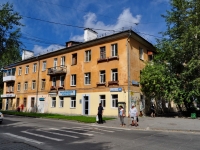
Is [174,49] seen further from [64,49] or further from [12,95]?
[12,95]

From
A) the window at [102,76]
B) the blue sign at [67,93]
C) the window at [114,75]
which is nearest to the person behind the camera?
the window at [114,75]

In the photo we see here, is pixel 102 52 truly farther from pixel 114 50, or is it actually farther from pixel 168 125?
pixel 168 125

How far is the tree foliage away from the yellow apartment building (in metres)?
3.23

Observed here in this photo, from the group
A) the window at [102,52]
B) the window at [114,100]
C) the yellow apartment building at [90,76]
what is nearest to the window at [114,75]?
the yellow apartment building at [90,76]

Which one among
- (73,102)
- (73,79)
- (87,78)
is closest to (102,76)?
(87,78)

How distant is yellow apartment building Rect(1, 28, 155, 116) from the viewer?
2298cm

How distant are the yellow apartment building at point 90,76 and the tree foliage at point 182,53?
323 cm

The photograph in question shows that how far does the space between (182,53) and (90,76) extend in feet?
38.3

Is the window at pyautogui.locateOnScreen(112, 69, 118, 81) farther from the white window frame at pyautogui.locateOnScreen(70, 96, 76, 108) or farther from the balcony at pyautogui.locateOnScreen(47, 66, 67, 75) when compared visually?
the balcony at pyautogui.locateOnScreen(47, 66, 67, 75)

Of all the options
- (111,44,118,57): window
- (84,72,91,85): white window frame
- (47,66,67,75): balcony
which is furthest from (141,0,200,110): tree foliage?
(47,66,67,75): balcony

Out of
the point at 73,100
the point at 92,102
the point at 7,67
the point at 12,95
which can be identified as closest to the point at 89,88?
the point at 92,102

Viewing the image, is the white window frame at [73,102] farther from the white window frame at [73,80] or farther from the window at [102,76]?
the window at [102,76]

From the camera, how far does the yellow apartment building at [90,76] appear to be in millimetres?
22984

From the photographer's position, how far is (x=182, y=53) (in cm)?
2188
